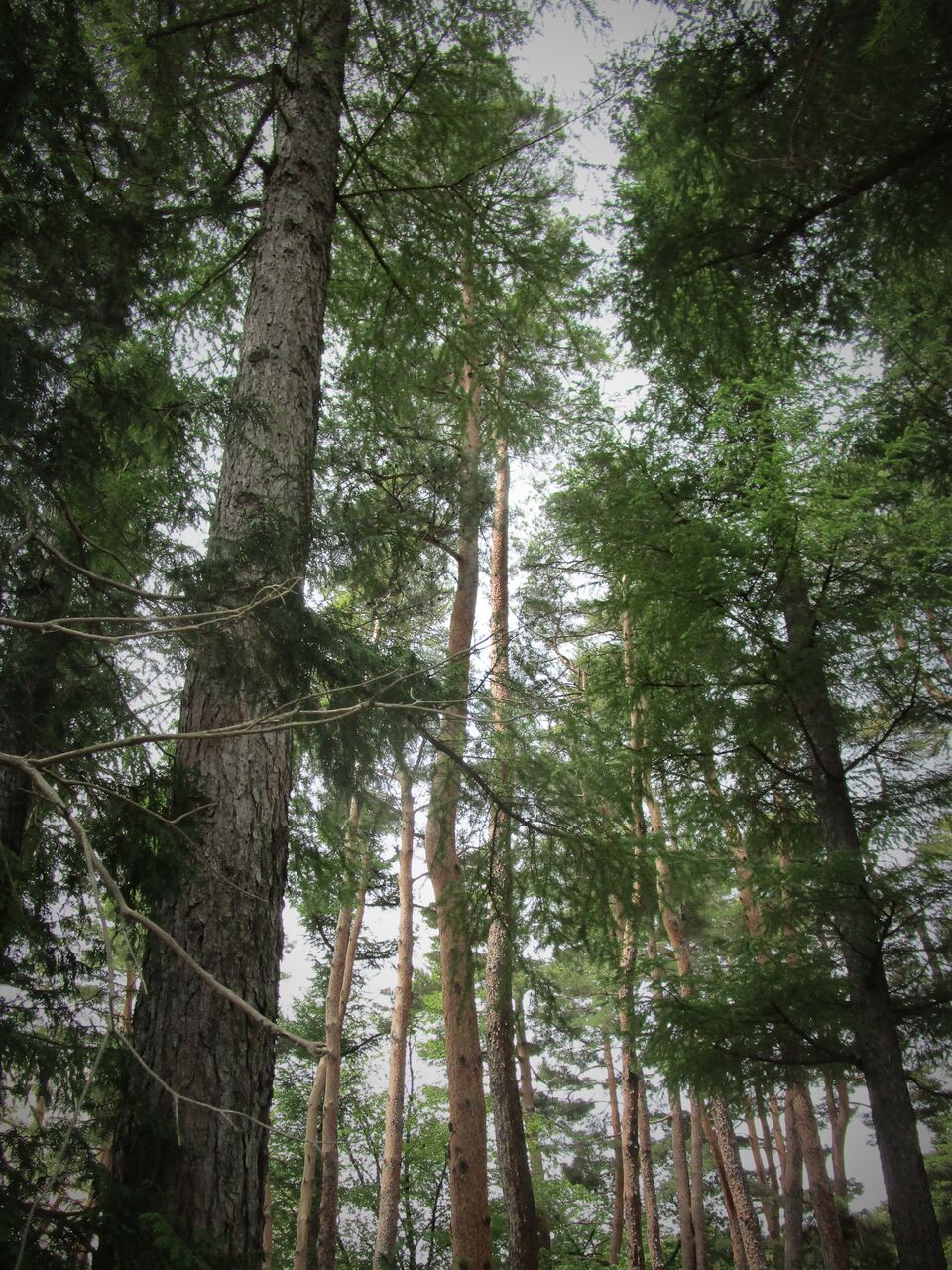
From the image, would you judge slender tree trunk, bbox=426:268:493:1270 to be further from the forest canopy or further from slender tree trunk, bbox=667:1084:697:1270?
slender tree trunk, bbox=667:1084:697:1270

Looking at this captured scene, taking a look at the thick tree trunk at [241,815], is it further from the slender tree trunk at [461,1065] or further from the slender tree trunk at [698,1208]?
the slender tree trunk at [698,1208]

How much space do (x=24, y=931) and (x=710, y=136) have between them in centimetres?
537

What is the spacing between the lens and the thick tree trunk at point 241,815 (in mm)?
2221

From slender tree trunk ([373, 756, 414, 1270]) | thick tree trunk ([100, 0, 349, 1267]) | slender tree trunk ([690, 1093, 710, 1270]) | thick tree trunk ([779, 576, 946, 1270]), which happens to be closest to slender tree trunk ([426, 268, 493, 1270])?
thick tree trunk ([100, 0, 349, 1267])

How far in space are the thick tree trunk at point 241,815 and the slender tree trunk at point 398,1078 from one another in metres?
5.25

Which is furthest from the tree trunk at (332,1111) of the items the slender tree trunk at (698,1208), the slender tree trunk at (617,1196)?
the slender tree trunk at (617,1196)

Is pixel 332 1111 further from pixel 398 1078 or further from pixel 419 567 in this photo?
pixel 419 567

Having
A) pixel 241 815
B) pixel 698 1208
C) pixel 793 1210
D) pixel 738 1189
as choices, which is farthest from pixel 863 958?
pixel 698 1208

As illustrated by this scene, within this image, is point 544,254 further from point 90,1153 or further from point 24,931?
point 90,1153

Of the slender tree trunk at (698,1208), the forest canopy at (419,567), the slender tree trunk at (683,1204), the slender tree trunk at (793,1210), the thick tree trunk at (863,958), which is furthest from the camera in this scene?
the slender tree trunk at (698,1208)

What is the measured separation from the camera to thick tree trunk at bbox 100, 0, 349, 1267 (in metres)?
2.22

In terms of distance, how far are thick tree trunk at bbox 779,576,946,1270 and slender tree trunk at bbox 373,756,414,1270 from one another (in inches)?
183

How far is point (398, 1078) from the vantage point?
9539 millimetres

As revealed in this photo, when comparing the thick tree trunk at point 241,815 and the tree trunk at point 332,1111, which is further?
the tree trunk at point 332,1111
